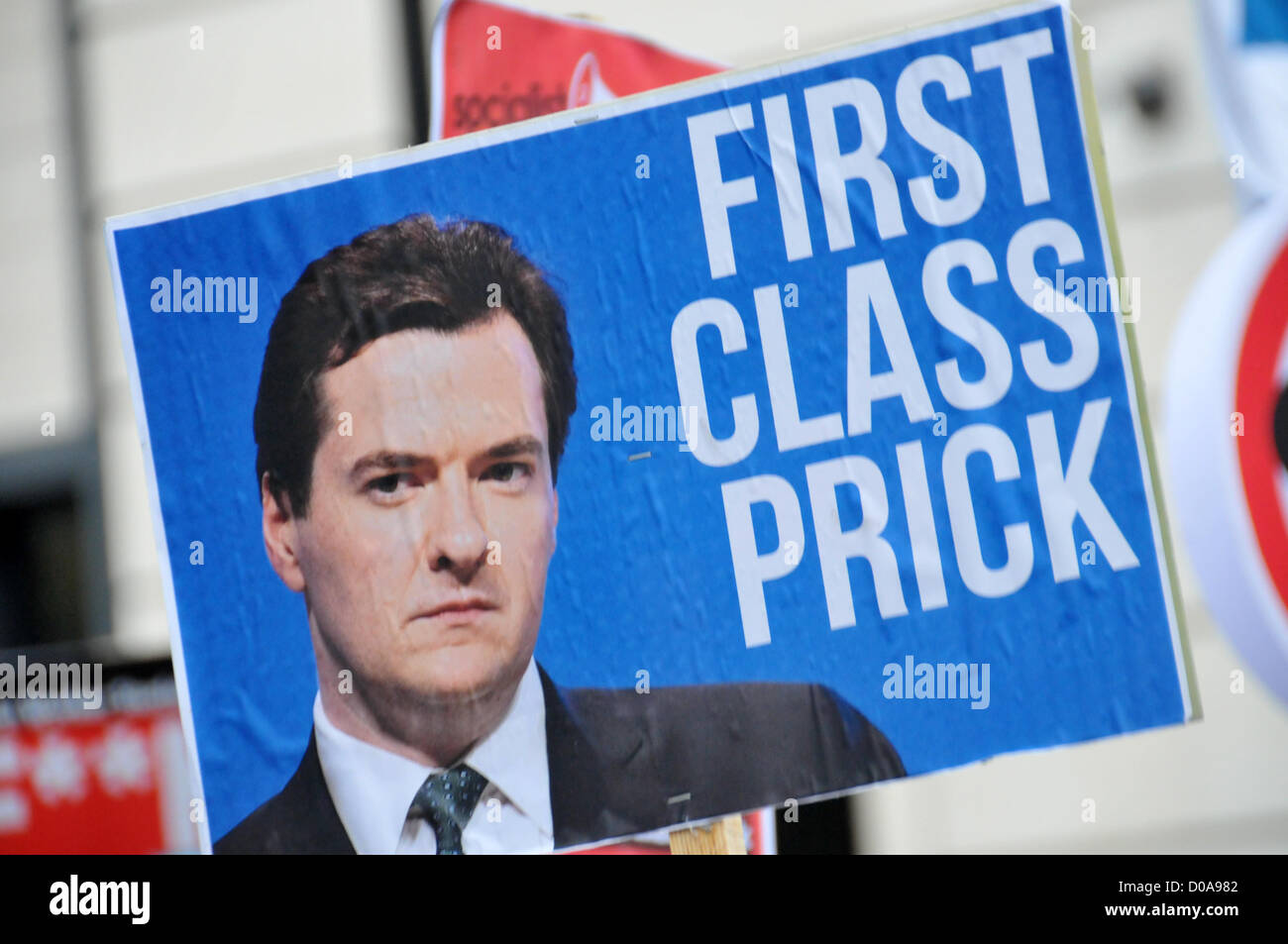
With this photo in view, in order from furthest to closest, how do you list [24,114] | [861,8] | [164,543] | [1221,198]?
[24,114], [861,8], [1221,198], [164,543]

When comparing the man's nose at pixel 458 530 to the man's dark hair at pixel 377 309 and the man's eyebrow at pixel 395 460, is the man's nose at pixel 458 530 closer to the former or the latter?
the man's eyebrow at pixel 395 460

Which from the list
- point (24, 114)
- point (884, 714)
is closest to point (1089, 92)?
point (884, 714)

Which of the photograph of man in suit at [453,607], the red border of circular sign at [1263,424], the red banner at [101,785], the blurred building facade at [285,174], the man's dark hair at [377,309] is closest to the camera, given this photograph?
the red border of circular sign at [1263,424]

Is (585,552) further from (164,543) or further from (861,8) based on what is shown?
(861,8)

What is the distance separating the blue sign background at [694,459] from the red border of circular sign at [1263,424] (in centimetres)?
20

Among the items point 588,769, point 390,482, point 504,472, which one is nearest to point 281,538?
point 390,482

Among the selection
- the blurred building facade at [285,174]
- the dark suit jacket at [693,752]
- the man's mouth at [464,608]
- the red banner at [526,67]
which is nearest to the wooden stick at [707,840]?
the dark suit jacket at [693,752]

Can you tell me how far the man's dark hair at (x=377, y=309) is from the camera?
289 cm

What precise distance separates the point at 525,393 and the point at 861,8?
7.12 feet

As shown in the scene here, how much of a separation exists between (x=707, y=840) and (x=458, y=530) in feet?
2.54

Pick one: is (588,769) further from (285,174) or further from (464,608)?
(285,174)

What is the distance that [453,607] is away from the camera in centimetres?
284

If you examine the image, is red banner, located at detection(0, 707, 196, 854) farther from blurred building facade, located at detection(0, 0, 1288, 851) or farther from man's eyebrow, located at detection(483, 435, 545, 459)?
man's eyebrow, located at detection(483, 435, 545, 459)

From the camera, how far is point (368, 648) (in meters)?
2.87
